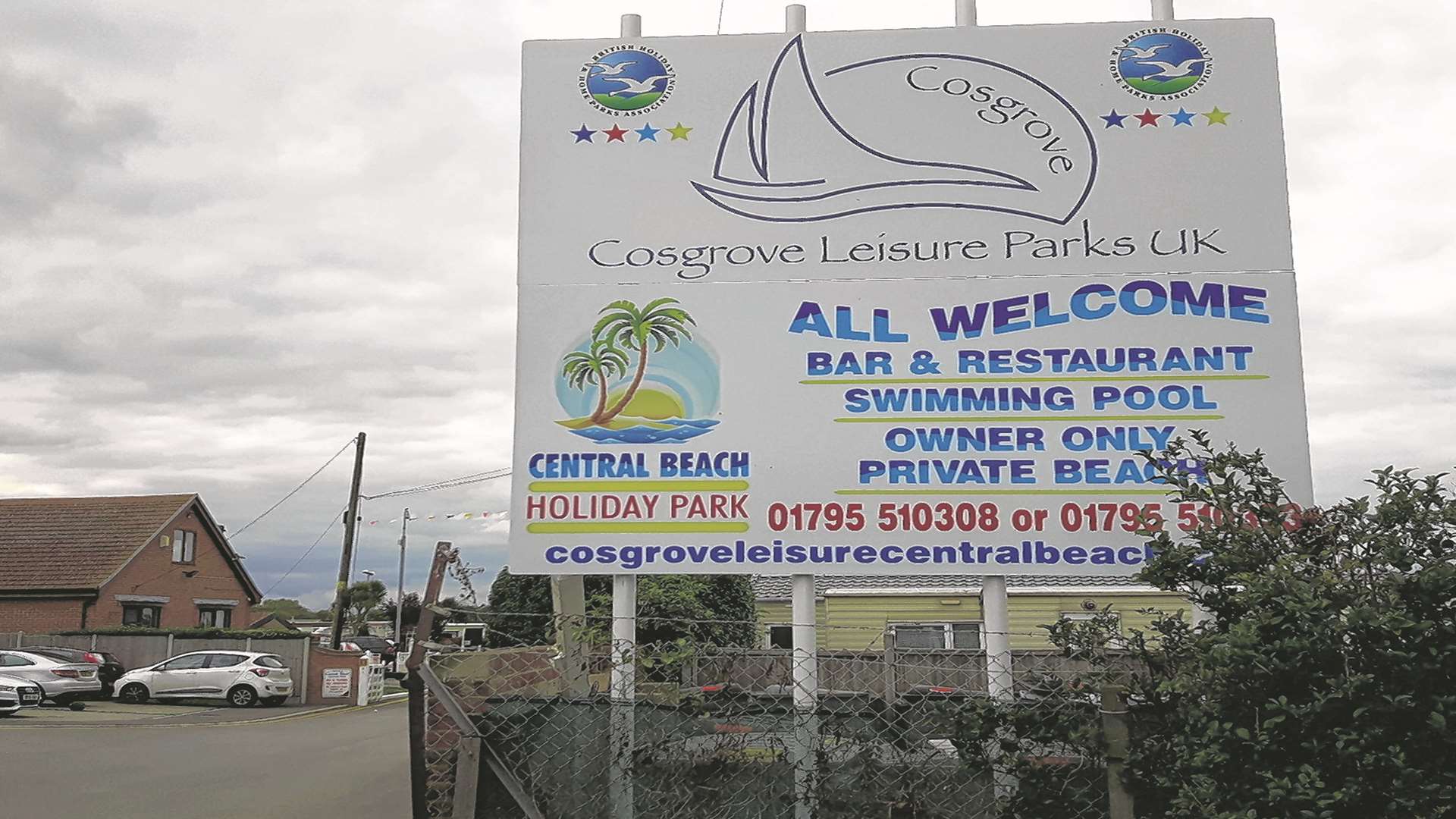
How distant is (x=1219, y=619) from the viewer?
434 centimetres

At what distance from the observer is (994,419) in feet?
17.6

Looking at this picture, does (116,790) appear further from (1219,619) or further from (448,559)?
(1219,619)

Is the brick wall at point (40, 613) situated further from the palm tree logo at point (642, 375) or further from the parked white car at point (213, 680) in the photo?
the palm tree logo at point (642, 375)

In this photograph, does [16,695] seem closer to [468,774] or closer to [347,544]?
[347,544]

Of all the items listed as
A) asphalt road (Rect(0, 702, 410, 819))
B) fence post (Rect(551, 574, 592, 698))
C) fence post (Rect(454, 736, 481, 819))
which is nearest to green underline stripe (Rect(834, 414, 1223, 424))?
fence post (Rect(551, 574, 592, 698))

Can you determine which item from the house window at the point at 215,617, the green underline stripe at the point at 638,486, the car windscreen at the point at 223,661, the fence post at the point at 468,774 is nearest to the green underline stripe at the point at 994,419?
the green underline stripe at the point at 638,486

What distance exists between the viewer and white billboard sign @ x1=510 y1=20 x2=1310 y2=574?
17.5ft

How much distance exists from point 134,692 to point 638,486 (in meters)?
25.6

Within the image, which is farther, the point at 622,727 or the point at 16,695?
the point at 16,695

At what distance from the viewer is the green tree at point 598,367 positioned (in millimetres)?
5543

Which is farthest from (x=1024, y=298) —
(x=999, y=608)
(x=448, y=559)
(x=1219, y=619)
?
(x=448, y=559)

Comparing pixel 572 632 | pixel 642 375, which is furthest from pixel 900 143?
pixel 572 632

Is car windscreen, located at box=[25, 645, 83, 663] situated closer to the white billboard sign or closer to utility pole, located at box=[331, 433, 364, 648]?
utility pole, located at box=[331, 433, 364, 648]

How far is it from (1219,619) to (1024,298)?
5.85 feet
